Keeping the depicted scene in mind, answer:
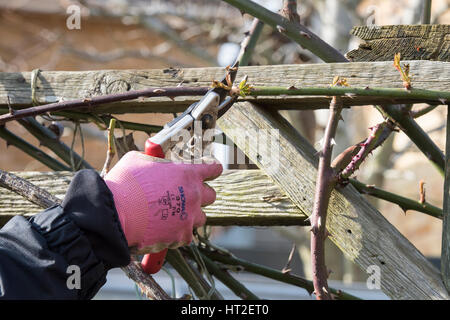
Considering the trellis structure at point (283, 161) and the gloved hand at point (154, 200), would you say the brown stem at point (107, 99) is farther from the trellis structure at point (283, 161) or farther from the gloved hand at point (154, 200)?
the gloved hand at point (154, 200)

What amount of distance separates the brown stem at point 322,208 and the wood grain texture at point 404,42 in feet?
0.64

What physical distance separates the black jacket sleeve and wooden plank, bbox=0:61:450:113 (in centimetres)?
41

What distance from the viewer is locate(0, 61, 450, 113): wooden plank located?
1325 millimetres

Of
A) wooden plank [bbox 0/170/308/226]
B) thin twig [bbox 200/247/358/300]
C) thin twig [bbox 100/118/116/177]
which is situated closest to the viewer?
wooden plank [bbox 0/170/308/226]

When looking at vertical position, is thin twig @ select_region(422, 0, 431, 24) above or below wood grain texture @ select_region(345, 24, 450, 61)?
above

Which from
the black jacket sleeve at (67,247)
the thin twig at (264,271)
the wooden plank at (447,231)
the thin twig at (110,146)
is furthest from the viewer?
the thin twig at (264,271)

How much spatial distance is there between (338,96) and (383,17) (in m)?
6.95

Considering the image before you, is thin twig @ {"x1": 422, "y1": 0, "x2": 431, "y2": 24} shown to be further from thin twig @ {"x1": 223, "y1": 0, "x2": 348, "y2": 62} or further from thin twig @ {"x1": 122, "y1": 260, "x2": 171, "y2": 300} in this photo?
thin twig @ {"x1": 122, "y1": 260, "x2": 171, "y2": 300}

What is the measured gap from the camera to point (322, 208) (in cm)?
133

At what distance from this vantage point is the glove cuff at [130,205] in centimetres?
127

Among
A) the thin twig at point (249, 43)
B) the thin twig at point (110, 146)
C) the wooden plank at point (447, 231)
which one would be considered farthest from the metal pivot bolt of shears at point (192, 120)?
the thin twig at point (249, 43)

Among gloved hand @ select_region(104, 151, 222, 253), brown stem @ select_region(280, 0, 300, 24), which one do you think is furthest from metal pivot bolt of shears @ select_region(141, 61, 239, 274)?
brown stem @ select_region(280, 0, 300, 24)

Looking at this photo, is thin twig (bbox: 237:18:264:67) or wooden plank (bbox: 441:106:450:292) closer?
wooden plank (bbox: 441:106:450:292)

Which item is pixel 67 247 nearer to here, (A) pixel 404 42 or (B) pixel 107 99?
(B) pixel 107 99
